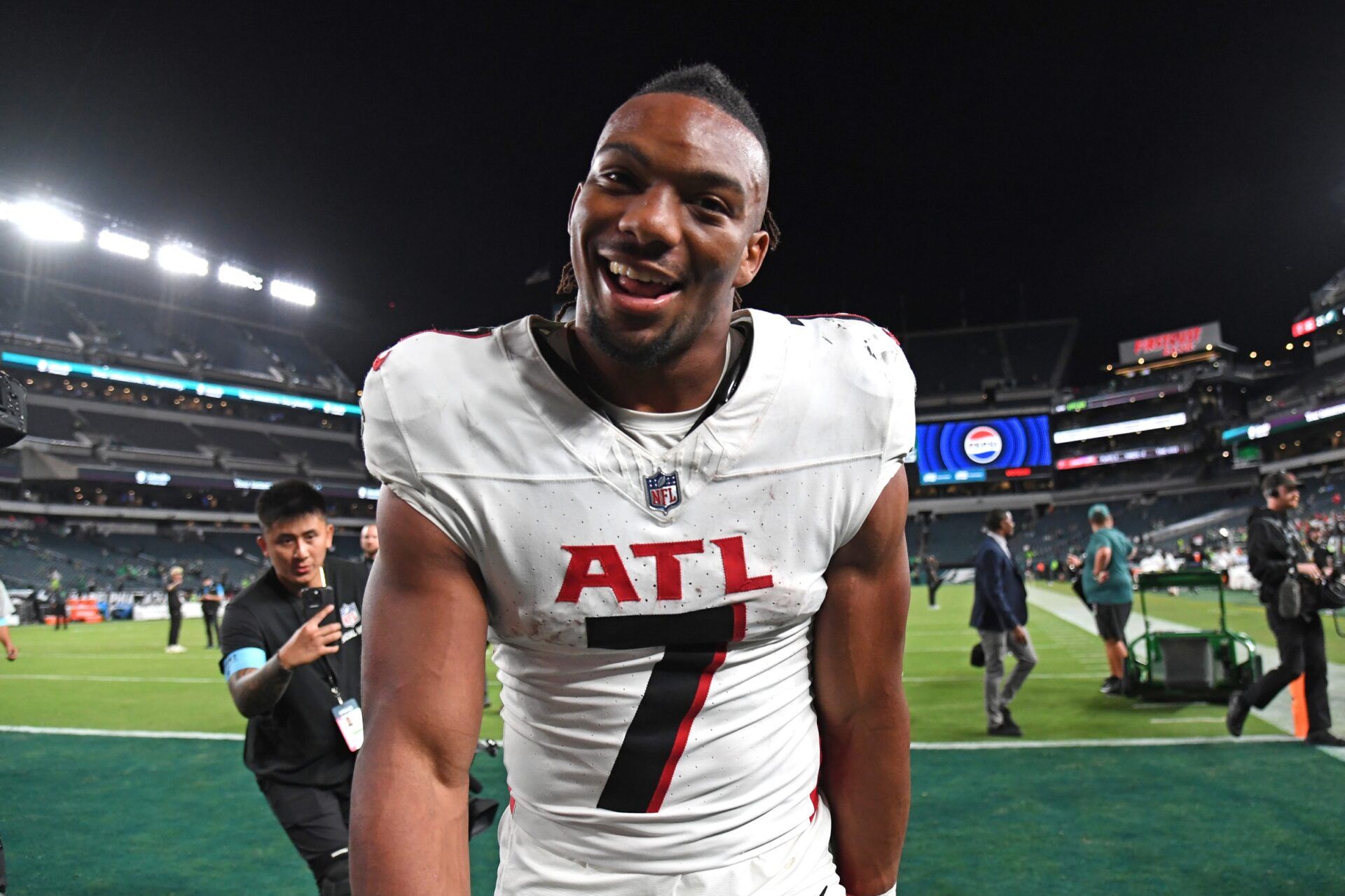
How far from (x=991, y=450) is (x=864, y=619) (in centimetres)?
4357

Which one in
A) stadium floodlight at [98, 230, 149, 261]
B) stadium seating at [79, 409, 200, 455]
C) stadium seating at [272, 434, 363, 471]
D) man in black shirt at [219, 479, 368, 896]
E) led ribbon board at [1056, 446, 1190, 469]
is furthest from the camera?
led ribbon board at [1056, 446, 1190, 469]

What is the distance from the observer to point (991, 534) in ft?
28.1

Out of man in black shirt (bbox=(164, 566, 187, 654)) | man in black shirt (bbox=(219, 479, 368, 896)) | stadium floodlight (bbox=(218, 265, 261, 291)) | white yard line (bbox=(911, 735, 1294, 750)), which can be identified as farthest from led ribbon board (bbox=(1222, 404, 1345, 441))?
stadium floodlight (bbox=(218, 265, 261, 291))

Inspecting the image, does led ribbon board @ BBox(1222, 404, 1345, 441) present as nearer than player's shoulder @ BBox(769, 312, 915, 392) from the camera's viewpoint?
No

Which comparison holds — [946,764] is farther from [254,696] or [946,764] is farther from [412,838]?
[412,838]

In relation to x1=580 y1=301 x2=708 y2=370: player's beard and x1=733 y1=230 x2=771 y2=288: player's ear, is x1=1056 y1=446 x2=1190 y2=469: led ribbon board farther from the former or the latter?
x1=580 y1=301 x2=708 y2=370: player's beard

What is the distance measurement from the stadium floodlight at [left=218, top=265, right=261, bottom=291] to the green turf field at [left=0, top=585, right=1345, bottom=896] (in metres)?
46.9

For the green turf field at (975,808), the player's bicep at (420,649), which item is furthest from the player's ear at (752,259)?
the green turf field at (975,808)

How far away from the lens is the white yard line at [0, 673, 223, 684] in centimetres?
1280

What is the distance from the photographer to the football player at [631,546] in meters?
1.40

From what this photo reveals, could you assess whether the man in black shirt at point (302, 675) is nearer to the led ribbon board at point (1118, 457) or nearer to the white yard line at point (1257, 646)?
the white yard line at point (1257, 646)

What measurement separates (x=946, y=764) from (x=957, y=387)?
58.0 metres

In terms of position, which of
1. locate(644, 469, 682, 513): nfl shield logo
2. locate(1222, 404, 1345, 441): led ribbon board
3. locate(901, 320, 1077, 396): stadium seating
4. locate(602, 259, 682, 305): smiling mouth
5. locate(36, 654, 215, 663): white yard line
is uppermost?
locate(901, 320, 1077, 396): stadium seating

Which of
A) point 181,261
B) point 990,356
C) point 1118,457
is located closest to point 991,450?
point 990,356
